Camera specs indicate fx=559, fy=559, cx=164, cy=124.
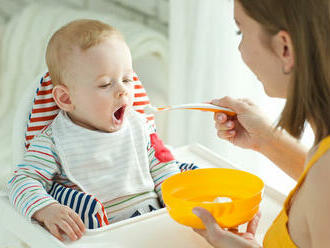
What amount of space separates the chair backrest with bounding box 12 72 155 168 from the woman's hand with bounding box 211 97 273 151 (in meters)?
0.37

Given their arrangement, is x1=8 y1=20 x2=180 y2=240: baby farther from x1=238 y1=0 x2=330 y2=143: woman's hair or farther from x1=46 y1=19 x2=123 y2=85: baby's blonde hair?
x1=238 y1=0 x2=330 y2=143: woman's hair

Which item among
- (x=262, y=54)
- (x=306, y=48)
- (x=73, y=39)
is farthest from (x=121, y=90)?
(x=306, y=48)

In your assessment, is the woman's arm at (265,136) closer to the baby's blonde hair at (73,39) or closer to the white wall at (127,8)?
the baby's blonde hair at (73,39)

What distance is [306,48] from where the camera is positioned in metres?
0.80

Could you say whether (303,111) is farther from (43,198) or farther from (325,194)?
(43,198)

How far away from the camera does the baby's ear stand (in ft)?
3.97

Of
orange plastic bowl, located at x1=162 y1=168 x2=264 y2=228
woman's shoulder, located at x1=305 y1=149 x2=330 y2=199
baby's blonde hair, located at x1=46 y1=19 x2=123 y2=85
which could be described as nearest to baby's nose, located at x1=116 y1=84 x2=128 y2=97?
baby's blonde hair, located at x1=46 y1=19 x2=123 y2=85

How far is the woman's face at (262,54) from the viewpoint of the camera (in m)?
0.87

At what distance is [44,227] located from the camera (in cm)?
107

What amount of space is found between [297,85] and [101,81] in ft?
1.56

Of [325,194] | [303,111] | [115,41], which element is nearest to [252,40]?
[303,111]

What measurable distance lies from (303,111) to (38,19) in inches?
77.4

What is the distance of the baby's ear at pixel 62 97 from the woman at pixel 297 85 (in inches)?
16.3

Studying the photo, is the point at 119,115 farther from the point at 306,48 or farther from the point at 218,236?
the point at 306,48
